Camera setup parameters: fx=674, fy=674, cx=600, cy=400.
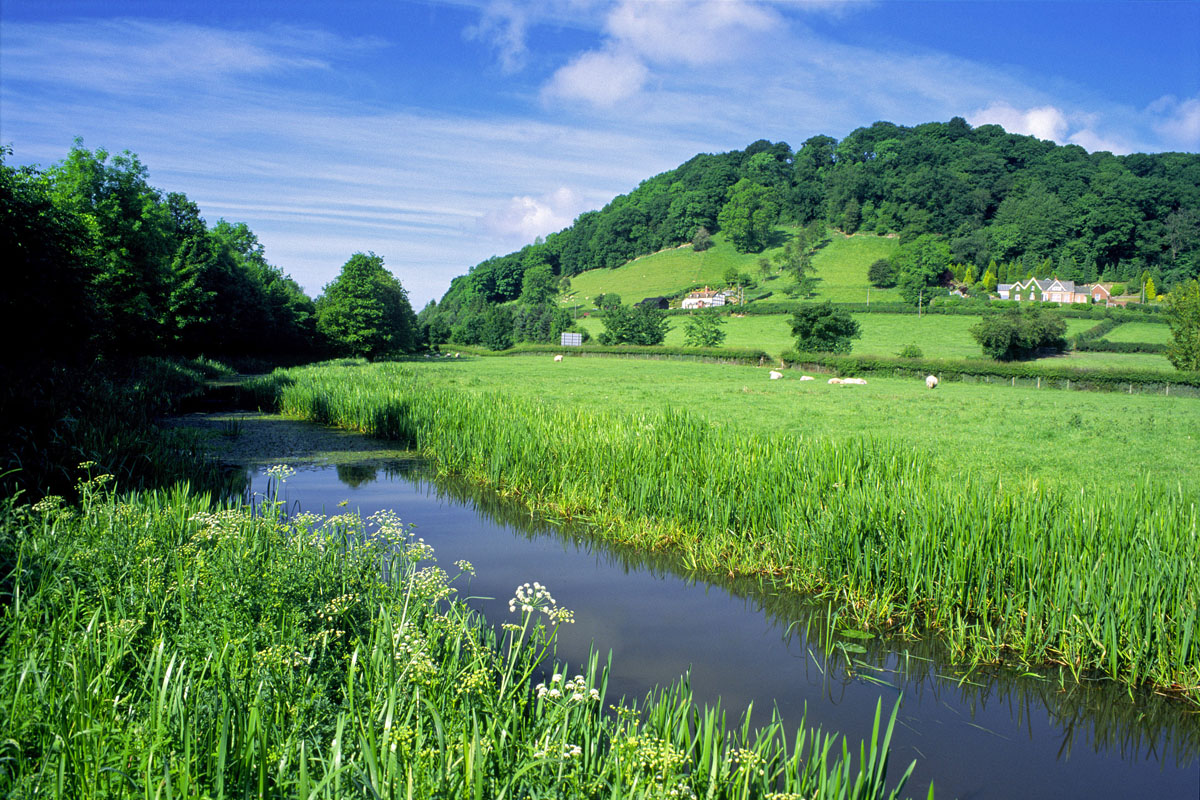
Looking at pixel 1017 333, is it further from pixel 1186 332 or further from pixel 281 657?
pixel 281 657

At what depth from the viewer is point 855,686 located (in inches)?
181

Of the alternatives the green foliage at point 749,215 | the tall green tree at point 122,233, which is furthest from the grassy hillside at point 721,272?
the tall green tree at point 122,233

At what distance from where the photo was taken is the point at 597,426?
1013 cm

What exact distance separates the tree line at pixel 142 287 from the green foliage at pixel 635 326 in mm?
16833

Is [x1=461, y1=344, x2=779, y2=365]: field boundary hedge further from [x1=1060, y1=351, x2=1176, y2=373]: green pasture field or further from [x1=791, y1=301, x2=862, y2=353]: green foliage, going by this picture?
[x1=1060, y1=351, x2=1176, y2=373]: green pasture field

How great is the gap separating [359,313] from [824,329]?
2896cm

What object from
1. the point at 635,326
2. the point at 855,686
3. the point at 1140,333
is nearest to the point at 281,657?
the point at 855,686

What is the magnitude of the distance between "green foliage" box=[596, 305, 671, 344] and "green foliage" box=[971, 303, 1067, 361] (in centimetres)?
2370

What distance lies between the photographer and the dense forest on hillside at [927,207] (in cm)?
7912

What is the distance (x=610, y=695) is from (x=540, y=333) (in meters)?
66.8

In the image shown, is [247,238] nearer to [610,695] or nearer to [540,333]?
[540,333]

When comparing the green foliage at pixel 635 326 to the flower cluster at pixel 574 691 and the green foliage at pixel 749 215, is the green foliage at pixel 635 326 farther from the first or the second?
the flower cluster at pixel 574 691

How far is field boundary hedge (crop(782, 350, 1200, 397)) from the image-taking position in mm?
26317

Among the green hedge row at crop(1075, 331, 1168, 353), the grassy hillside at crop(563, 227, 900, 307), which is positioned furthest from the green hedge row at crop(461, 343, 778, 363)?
the grassy hillside at crop(563, 227, 900, 307)
